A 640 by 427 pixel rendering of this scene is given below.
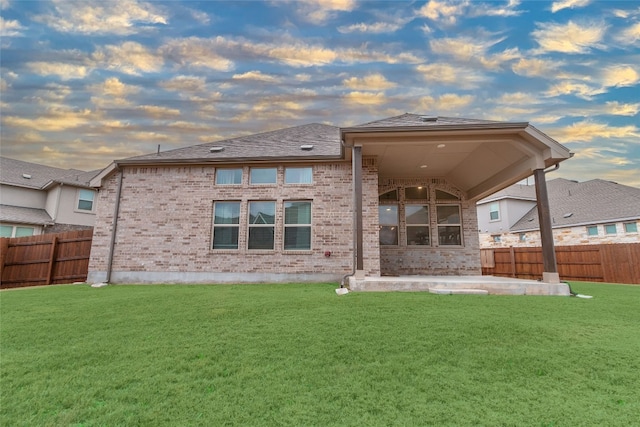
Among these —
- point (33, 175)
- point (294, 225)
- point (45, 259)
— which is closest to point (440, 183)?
point (294, 225)

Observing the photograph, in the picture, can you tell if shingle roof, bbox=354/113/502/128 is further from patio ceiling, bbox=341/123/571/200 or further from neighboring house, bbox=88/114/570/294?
patio ceiling, bbox=341/123/571/200

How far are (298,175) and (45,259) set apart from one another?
999 centimetres

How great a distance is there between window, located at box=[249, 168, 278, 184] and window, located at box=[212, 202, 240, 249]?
3.24ft

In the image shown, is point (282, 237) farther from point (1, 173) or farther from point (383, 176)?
point (1, 173)

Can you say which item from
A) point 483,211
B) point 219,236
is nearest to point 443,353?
point 219,236

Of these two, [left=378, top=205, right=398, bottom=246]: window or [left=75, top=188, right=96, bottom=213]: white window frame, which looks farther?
[left=75, top=188, right=96, bottom=213]: white window frame

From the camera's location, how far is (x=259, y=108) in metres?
14.3

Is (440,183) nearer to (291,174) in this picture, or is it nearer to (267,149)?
(291,174)

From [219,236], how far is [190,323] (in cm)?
548

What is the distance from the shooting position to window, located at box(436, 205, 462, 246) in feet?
35.7

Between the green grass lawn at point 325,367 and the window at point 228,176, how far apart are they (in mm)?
5500

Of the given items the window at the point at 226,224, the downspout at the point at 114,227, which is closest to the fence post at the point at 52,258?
the downspout at the point at 114,227

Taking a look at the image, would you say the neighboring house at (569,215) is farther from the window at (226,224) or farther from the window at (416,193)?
the window at (226,224)

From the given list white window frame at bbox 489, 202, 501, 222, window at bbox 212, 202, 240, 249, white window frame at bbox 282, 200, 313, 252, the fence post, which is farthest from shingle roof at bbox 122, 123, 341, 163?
white window frame at bbox 489, 202, 501, 222
